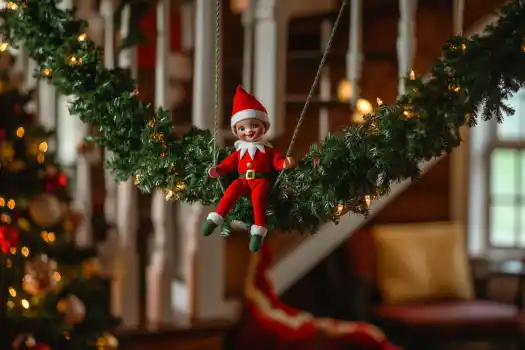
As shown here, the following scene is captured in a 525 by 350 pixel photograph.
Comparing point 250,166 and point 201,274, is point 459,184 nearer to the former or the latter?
point 201,274

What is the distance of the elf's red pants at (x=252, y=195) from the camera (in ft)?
3.87

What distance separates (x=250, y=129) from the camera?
1.21 metres

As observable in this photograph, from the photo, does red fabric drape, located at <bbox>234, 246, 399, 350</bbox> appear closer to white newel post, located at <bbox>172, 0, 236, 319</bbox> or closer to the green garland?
white newel post, located at <bbox>172, 0, 236, 319</bbox>

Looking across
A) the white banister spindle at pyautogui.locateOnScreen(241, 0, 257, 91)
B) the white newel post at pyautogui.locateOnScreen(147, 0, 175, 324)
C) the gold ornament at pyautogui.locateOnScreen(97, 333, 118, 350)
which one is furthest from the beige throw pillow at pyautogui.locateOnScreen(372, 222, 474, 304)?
the gold ornament at pyautogui.locateOnScreen(97, 333, 118, 350)

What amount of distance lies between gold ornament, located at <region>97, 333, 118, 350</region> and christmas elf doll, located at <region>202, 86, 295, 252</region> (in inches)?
54.9

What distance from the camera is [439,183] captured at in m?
4.67

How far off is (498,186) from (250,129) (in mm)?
3835

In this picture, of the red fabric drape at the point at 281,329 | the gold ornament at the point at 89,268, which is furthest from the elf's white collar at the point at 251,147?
the red fabric drape at the point at 281,329

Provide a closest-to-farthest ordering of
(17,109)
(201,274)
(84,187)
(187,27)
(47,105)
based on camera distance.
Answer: (17,109)
(201,274)
(84,187)
(47,105)
(187,27)

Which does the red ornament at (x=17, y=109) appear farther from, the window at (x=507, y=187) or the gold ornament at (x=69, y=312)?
the window at (x=507, y=187)

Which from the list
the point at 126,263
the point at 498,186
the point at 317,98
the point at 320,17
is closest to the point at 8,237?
the point at 126,263

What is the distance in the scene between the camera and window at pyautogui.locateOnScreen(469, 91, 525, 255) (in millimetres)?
4660

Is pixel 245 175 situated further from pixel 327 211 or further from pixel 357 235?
pixel 357 235

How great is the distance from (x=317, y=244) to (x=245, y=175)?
90.8 inches
